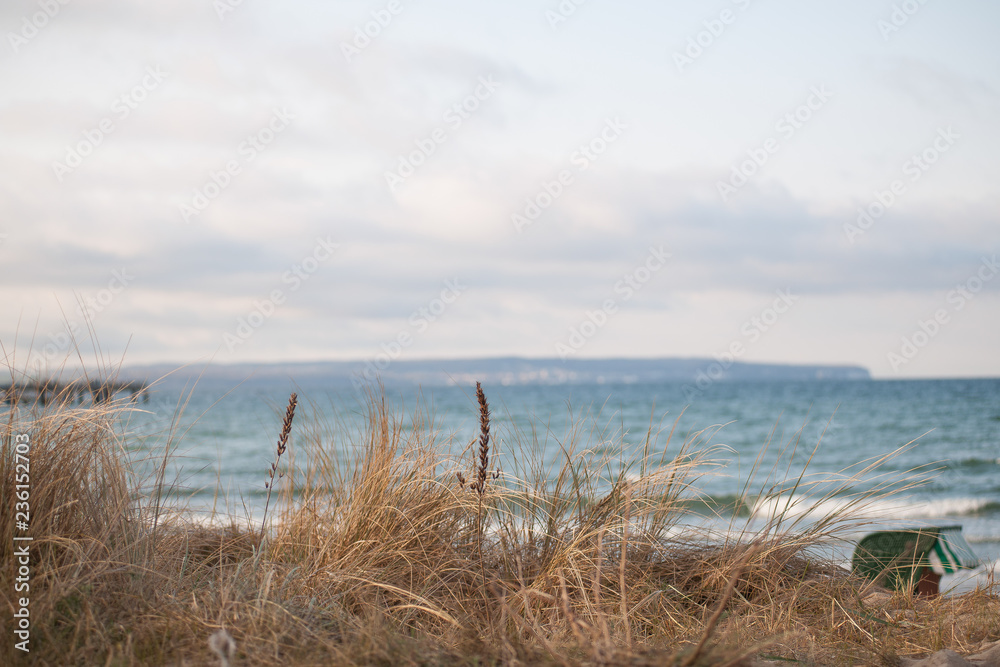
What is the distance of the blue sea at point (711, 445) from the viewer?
13.2 feet

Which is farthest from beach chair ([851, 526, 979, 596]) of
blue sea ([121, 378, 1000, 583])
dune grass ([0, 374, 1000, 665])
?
dune grass ([0, 374, 1000, 665])

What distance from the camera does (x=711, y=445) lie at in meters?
4.28

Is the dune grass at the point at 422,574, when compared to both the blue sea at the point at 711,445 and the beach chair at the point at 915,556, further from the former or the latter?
the beach chair at the point at 915,556

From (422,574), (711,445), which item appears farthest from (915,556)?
(422,574)

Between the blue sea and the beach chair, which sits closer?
the blue sea

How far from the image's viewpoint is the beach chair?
417 cm

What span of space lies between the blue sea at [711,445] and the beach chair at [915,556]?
7.7 inches

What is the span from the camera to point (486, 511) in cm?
366

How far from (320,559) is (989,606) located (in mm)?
3361

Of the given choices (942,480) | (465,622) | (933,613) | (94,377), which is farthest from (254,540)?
(942,480)

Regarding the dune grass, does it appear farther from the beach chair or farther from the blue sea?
the beach chair

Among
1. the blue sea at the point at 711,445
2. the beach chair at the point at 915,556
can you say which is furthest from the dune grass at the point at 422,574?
the beach chair at the point at 915,556

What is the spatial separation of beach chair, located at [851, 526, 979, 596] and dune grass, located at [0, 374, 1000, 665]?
0.40m

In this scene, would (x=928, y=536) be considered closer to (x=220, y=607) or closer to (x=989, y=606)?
(x=989, y=606)
